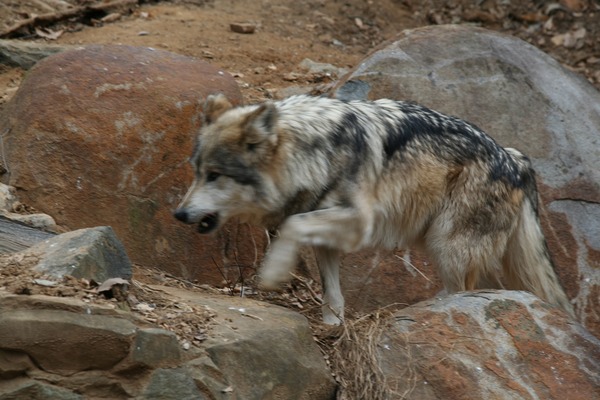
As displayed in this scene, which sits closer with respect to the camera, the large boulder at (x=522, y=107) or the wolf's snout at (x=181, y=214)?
the wolf's snout at (x=181, y=214)

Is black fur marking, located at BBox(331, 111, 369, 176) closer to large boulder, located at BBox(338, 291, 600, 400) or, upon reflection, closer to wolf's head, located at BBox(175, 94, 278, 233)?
wolf's head, located at BBox(175, 94, 278, 233)

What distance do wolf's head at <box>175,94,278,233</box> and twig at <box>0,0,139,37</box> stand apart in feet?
17.5

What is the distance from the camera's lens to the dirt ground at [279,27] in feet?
33.6

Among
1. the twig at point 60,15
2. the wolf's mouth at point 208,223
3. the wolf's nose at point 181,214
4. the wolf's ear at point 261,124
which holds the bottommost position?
the twig at point 60,15

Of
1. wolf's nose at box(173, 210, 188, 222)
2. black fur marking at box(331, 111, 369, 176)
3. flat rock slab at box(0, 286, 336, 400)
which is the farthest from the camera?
black fur marking at box(331, 111, 369, 176)

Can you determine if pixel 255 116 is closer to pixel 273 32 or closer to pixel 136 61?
pixel 136 61

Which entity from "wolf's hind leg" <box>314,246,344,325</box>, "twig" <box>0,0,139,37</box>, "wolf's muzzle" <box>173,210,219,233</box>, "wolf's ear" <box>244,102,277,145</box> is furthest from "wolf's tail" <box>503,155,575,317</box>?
"twig" <box>0,0,139,37</box>

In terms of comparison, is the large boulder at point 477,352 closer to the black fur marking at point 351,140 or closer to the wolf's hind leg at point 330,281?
the wolf's hind leg at point 330,281

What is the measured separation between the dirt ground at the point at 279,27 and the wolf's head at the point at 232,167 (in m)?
2.95

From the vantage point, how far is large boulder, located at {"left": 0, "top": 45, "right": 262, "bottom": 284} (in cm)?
689

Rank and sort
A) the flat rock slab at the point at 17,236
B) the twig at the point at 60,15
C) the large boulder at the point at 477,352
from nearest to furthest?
1. the flat rock slab at the point at 17,236
2. the large boulder at the point at 477,352
3. the twig at the point at 60,15

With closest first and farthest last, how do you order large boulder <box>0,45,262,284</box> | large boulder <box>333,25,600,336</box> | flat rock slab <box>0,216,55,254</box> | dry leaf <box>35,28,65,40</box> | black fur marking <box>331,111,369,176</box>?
flat rock slab <box>0,216,55,254</box> → black fur marking <box>331,111,369,176</box> → large boulder <box>0,45,262,284</box> → large boulder <box>333,25,600,336</box> → dry leaf <box>35,28,65,40</box>

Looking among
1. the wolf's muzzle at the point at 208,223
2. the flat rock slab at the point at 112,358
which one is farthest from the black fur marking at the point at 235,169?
the flat rock slab at the point at 112,358

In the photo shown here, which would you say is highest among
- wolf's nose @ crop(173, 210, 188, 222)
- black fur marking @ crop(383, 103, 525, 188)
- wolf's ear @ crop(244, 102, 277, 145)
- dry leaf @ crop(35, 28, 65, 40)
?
wolf's ear @ crop(244, 102, 277, 145)
